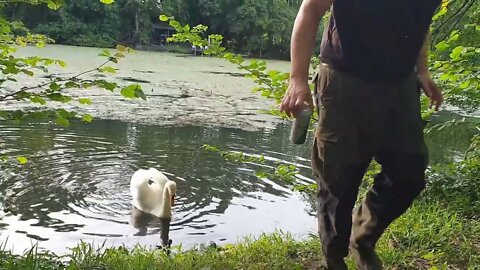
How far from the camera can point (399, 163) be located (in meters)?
2.20

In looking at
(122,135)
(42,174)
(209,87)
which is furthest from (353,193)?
(209,87)

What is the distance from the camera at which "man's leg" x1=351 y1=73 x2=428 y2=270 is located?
2.17m

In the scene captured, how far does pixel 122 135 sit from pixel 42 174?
2.41 meters

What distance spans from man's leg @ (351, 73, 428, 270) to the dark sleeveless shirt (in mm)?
119

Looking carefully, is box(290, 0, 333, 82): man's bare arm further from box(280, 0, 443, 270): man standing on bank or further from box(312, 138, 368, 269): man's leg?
box(312, 138, 368, 269): man's leg

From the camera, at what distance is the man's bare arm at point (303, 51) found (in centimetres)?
207

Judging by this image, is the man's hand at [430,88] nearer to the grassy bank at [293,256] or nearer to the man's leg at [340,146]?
the man's leg at [340,146]

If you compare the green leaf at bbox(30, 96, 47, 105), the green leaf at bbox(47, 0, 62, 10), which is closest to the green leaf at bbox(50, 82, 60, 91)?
the green leaf at bbox(30, 96, 47, 105)

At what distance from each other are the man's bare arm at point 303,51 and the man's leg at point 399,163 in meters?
0.35

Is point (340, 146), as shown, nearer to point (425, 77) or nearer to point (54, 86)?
point (425, 77)

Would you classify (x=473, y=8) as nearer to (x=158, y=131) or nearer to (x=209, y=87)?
(x=158, y=131)

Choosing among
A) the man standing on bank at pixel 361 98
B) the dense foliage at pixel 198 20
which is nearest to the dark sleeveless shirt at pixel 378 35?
the man standing on bank at pixel 361 98

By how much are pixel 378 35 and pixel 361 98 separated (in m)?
0.24

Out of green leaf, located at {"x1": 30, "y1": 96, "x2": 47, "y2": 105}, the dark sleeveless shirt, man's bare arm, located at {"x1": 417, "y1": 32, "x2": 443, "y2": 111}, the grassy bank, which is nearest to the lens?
the dark sleeveless shirt
